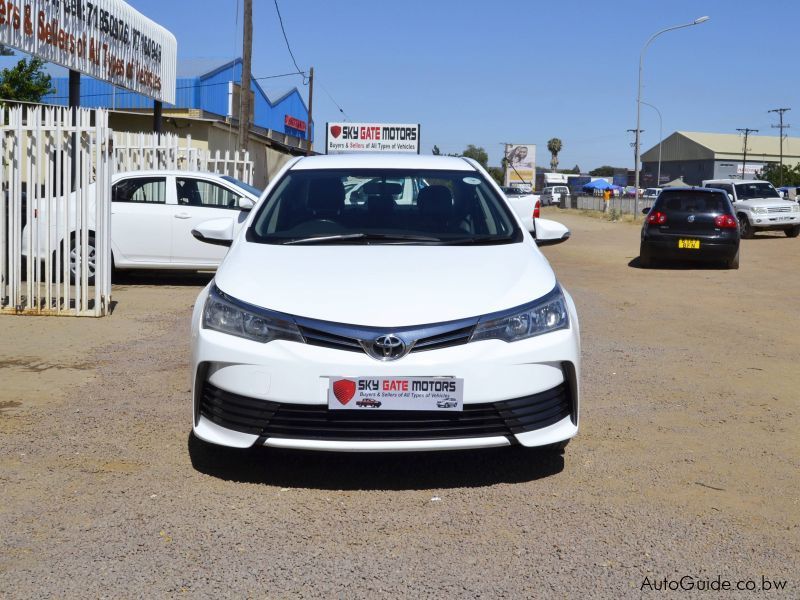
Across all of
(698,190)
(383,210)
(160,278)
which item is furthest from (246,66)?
Answer: (383,210)

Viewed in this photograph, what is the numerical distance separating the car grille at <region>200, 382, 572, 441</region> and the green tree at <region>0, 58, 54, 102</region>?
28.6 metres

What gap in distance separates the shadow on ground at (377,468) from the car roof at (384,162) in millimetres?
1963

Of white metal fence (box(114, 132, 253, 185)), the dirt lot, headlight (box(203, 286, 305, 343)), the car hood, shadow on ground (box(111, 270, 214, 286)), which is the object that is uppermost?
white metal fence (box(114, 132, 253, 185))

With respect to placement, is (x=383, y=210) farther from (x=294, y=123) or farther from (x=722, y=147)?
(x=722, y=147)

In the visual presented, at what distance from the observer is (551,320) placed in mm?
4617

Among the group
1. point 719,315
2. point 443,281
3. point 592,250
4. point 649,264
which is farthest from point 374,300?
point 592,250

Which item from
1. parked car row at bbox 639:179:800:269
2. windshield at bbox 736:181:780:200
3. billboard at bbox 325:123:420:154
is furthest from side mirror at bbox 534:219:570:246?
billboard at bbox 325:123:420:154

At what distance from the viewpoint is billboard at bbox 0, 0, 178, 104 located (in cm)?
1420

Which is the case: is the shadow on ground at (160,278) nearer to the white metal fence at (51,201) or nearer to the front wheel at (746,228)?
the white metal fence at (51,201)

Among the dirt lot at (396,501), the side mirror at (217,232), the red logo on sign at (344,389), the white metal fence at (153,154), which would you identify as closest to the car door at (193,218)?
the white metal fence at (153,154)

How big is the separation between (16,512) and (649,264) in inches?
638

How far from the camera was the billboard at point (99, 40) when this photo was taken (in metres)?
14.2

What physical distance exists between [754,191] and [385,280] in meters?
26.9

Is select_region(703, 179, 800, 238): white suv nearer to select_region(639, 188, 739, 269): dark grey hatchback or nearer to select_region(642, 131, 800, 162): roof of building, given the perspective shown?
select_region(639, 188, 739, 269): dark grey hatchback
